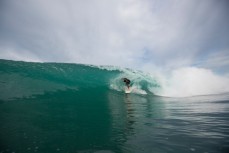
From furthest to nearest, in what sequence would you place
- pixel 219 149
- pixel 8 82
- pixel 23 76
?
pixel 23 76 → pixel 8 82 → pixel 219 149

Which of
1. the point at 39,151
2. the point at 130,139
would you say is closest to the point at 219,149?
the point at 130,139

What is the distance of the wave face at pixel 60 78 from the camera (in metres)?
16.3

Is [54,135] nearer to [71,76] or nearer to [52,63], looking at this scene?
[71,76]

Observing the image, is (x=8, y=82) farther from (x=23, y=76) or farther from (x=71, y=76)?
(x=71, y=76)

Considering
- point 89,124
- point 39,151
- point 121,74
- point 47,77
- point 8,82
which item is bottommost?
point 39,151

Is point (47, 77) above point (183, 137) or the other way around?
above

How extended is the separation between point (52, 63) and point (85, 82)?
6.73m

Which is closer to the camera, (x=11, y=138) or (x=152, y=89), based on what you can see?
(x=11, y=138)

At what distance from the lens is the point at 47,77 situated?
2141 cm

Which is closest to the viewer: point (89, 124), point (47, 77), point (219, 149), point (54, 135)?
point (219, 149)

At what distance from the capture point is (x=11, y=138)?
539cm

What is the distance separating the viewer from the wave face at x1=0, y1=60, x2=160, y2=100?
53.4ft

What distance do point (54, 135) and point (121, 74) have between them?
85.4 feet

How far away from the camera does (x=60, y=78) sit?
23031 mm
